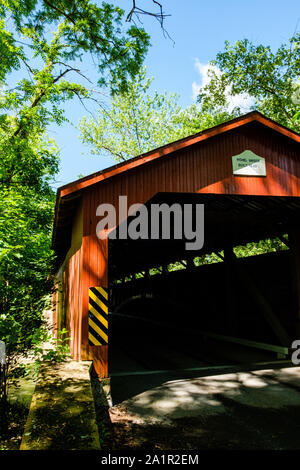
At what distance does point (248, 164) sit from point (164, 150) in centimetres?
190

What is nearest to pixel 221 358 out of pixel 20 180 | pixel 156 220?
pixel 156 220

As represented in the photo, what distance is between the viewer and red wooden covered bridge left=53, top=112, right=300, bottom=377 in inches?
226

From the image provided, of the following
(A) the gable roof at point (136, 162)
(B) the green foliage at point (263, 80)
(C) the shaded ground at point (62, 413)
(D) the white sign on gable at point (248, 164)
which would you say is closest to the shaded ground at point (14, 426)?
(C) the shaded ground at point (62, 413)

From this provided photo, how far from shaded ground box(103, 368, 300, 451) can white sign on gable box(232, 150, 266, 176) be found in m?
4.22

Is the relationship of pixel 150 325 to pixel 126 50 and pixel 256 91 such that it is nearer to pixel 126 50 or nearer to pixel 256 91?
pixel 126 50

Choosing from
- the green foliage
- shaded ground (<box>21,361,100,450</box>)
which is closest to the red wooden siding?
shaded ground (<box>21,361,100,450</box>)

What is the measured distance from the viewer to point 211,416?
4730mm

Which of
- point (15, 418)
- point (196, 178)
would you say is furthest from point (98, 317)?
point (196, 178)

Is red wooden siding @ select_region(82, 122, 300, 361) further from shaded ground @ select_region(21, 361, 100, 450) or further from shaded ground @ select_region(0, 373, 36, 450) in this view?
shaded ground @ select_region(0, 373, 36, 450)

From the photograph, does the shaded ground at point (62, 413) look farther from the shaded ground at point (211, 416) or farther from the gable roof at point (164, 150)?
the gable roof at point (164, 150)

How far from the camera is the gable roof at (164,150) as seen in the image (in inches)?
A: 223

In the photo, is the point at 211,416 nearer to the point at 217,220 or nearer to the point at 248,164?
the point at 248,164

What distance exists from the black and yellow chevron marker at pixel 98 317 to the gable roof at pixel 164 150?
5.89 feet
